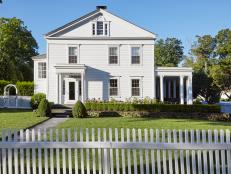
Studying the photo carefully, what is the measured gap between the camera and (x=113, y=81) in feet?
109

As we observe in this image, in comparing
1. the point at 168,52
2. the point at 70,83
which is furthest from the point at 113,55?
the point at 168,52

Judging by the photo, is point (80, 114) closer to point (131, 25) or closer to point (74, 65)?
point (74, 65)

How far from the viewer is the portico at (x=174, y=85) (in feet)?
111

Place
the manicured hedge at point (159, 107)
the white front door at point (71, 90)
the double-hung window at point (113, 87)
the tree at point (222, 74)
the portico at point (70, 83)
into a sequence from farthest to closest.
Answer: the tree at point (222, 74) → the white front door at point (71, 90) → the double-hung window at point (113, 87) → the portico at point (70, 83) → the manicured hedge at point (159, 107)

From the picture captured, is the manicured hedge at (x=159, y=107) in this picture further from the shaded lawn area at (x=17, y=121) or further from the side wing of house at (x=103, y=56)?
the shaded lawn area at (x=17, y=121)

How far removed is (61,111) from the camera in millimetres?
29312

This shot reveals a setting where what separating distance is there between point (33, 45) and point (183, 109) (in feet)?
142

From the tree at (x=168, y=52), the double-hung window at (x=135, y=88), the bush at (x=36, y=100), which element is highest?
the tree at (x=168, y=52)

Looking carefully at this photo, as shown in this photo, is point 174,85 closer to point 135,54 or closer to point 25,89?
point 135,54

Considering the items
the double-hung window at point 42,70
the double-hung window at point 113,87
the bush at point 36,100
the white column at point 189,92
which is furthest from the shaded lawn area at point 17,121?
the white column at point 189,92

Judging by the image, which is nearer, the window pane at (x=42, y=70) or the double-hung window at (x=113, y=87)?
the double-hung window at (x=113, y=87)

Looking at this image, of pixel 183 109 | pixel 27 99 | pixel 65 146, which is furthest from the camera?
pixel 27 99

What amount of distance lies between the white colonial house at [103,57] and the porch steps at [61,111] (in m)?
0.99

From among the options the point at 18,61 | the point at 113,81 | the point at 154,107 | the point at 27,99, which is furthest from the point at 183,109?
the point at 18,61
